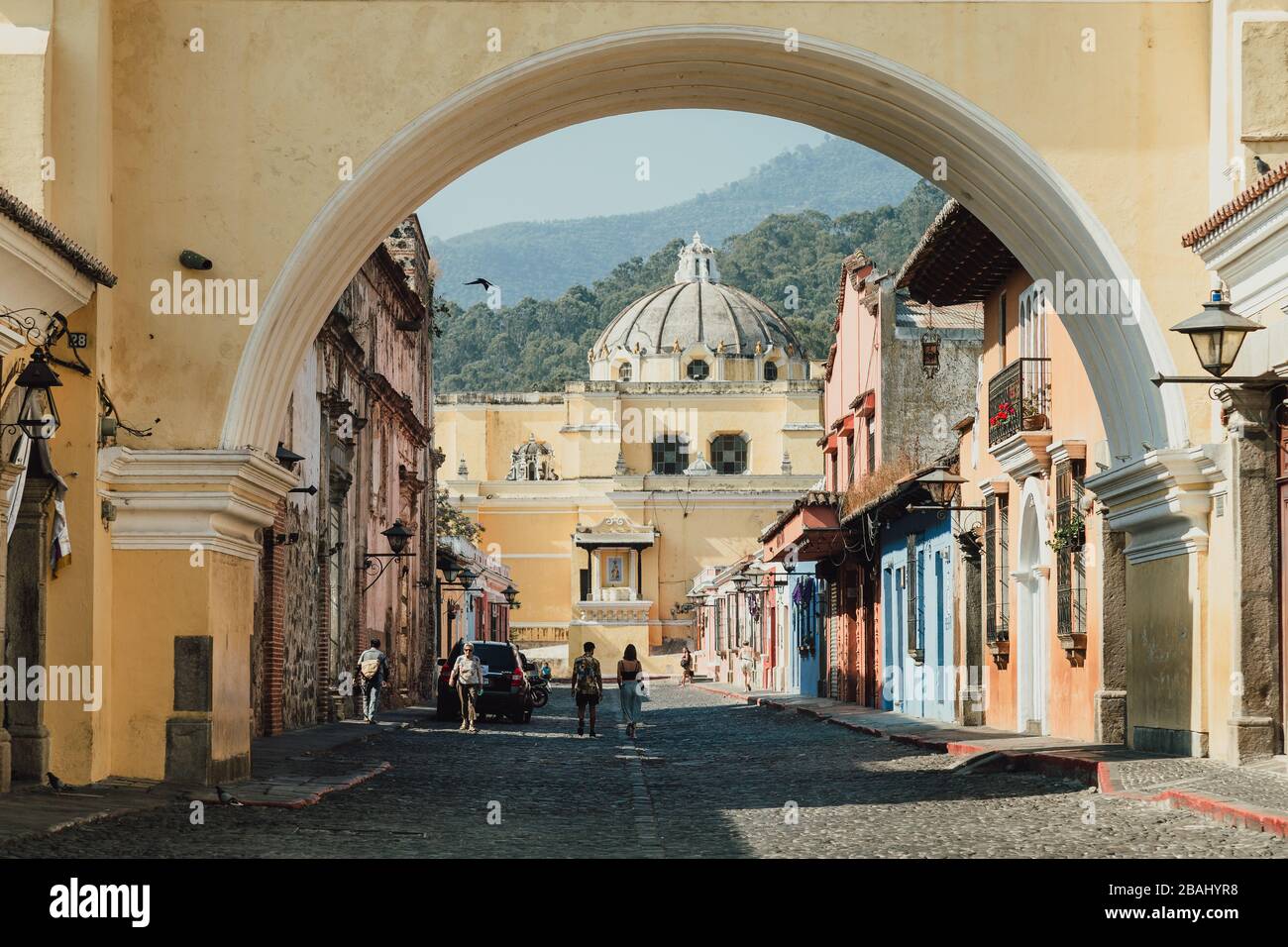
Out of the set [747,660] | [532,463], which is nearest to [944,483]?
[747,660]

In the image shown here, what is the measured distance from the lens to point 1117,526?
15.9 meters

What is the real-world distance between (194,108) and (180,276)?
127 cm

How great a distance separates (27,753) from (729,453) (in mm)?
70043

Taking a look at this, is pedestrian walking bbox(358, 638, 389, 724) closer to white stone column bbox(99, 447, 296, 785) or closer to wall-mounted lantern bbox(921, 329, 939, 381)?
wall-mounted lantern bbox(921, 329, 939, 381)

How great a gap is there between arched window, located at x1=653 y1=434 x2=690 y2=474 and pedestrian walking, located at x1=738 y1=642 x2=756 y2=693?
23697 millimetres

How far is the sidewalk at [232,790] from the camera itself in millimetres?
11086

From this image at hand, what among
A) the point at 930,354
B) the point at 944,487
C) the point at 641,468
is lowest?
the point at 944,487

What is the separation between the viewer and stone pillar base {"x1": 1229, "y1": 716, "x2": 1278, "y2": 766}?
13586mm

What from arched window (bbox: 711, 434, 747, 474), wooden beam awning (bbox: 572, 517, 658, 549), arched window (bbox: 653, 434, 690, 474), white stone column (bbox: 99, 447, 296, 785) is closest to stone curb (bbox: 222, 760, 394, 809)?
white stone column (bbox: 99, 447, 296, 785)

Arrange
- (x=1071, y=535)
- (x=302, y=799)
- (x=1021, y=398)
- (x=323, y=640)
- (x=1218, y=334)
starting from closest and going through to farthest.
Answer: (x=1218, y=334), (x=302, y=799), (x=1071, y=535), (x=1021, y=398), (x=323, y=640)

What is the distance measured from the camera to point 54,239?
12.7 metres

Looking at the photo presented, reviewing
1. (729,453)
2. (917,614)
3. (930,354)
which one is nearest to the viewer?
(917,614)
